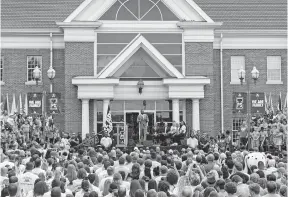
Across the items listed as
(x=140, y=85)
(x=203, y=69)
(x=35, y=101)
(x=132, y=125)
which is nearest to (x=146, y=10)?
(x=140, y=85)

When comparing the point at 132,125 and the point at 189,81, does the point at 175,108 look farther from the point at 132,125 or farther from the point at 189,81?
the point at 132,125

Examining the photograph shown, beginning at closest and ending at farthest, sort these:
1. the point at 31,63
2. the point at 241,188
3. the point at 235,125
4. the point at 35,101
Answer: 1. the point at 241,188
2. the point at 35,101
3. the point at 31,63
4. the point at 235,125

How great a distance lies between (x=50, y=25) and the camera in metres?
33.9

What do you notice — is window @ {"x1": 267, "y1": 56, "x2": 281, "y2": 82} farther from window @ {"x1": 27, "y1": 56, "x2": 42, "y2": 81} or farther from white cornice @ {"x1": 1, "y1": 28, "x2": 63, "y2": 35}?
window @ {"x1": 27, "y1": 56, "x2": 42, "y2": 81}

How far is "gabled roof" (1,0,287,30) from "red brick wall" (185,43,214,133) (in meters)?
3.08

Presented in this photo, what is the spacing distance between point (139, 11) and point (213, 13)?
19.1ft

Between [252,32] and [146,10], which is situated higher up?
[146,10]

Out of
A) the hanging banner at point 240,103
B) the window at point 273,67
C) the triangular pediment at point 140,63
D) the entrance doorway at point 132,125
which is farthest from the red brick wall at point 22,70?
the window at point 273,67

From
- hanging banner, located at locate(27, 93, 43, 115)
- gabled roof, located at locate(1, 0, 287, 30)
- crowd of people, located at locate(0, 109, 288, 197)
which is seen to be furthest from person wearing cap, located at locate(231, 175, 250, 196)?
gabled roof, located at locate(1, 0, 287, 30)

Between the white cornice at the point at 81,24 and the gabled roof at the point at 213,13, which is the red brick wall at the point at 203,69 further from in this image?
the white cornice at the point at 81,24

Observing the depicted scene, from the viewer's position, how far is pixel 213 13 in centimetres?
3575

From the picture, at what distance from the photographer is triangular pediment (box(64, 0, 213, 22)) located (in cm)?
3206

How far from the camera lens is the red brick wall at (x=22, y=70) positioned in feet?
109

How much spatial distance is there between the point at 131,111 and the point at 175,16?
237 inches
